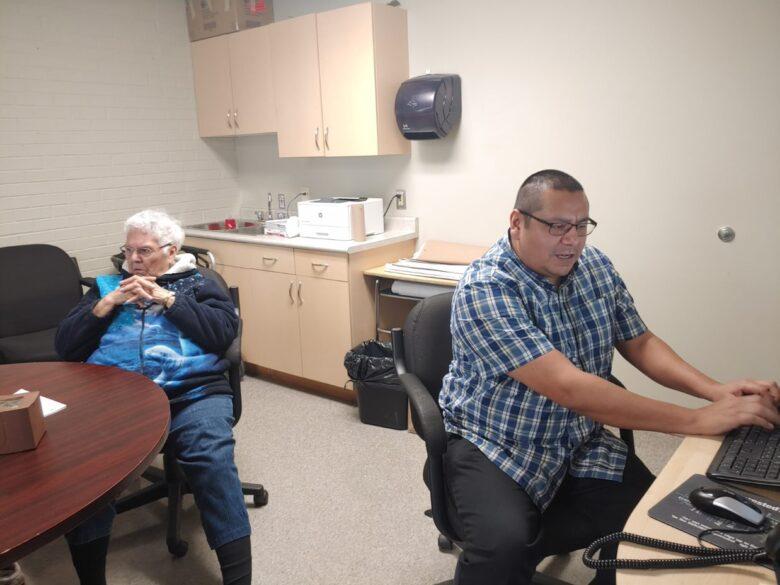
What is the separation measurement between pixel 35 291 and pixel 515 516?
3012 millimetres

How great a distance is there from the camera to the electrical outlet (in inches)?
145

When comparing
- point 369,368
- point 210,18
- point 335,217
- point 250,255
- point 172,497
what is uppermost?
A: point 210,18

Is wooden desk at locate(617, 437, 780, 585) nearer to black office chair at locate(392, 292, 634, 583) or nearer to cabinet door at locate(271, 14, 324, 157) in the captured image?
black office chair at locate(392, 292, 634, 583)

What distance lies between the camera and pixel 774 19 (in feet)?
7.89

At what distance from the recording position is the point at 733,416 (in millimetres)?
1228

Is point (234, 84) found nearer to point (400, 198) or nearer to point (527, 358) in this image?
point (400, 198)

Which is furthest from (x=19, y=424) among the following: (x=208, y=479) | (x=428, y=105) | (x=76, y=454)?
(x=428, y=105)

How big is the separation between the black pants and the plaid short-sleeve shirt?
0.10 feet

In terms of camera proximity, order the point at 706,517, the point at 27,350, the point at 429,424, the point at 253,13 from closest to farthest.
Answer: the point at 706,517 → the point at 429,424 → the point at 27,350 → the point at 253,13

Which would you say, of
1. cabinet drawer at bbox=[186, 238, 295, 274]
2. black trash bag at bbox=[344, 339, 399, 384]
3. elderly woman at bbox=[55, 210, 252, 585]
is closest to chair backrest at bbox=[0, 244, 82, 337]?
cabinet drawer at bbox=[186, 238, 295, 274]

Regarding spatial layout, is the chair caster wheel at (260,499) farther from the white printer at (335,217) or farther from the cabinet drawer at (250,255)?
the white printer at (335,217)

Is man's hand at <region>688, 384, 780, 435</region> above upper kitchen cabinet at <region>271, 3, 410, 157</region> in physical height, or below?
below

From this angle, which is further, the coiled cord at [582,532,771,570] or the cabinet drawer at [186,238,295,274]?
the cabinet drawer at [186,238,295,274]

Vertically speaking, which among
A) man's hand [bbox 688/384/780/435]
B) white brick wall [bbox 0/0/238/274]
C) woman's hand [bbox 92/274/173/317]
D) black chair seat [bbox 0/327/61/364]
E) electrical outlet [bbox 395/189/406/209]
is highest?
white brick wall [bbox 0/0/238/274]
